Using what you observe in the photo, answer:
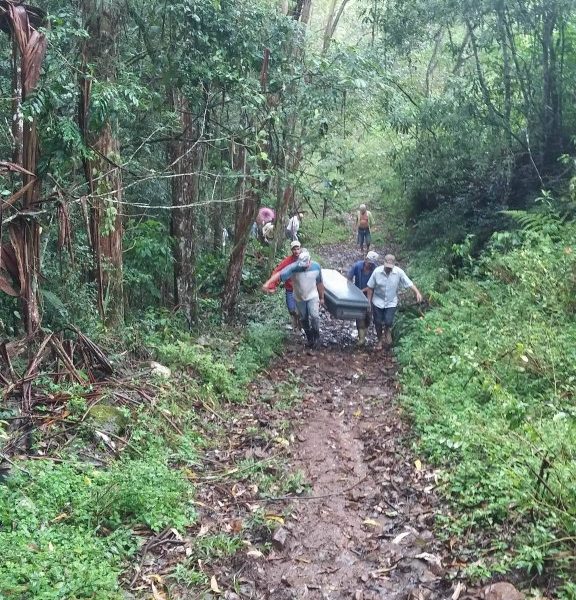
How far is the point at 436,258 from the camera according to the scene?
50.1 ft

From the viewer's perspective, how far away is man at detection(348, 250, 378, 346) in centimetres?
1105

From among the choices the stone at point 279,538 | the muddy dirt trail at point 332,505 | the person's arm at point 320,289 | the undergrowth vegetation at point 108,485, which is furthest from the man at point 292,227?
the stone at point 279,538

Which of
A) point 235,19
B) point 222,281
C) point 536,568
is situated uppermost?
point 235,19

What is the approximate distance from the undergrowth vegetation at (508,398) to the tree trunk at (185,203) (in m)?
3.80

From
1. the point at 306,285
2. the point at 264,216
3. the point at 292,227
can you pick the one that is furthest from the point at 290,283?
the point at 292,227

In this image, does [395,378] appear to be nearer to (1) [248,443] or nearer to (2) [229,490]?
(1) [248,443]

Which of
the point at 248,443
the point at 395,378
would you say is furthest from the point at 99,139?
the point at 395,378

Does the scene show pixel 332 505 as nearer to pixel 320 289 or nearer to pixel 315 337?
pixel 315 337

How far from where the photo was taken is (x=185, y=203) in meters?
9.88

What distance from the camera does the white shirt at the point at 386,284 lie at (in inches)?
410

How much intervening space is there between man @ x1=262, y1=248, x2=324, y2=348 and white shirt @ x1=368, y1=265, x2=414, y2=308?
94cm

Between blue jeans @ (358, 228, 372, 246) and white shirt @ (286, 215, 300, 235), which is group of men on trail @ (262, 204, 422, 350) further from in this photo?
white shirt @ (286, 215, 300, 235)

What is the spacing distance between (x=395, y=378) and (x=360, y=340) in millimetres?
1976

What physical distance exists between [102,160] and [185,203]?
2.25 meters
